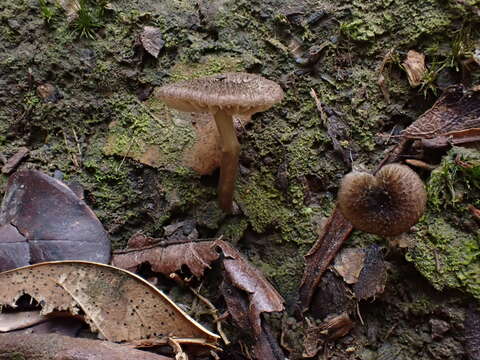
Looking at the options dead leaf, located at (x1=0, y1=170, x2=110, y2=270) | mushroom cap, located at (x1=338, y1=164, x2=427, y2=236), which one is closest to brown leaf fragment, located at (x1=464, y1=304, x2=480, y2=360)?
mushroom cap, located at (x1=338, y1=164, x2=427, y2=236)

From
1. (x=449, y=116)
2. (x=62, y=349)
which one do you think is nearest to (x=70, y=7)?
(x=62, y=349)

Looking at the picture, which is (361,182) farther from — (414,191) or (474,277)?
(474,277)

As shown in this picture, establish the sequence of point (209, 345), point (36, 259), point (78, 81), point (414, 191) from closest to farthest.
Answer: point (414, 191) < point (209, 345) < point (36, 259) < point (78, 81)

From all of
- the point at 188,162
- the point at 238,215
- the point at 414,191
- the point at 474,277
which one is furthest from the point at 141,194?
the point at 474,277

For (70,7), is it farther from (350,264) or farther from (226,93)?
(350,264)

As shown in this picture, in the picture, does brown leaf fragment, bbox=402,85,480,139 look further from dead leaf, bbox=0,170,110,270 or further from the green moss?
dead leaf, bbox=0,170,110,270
